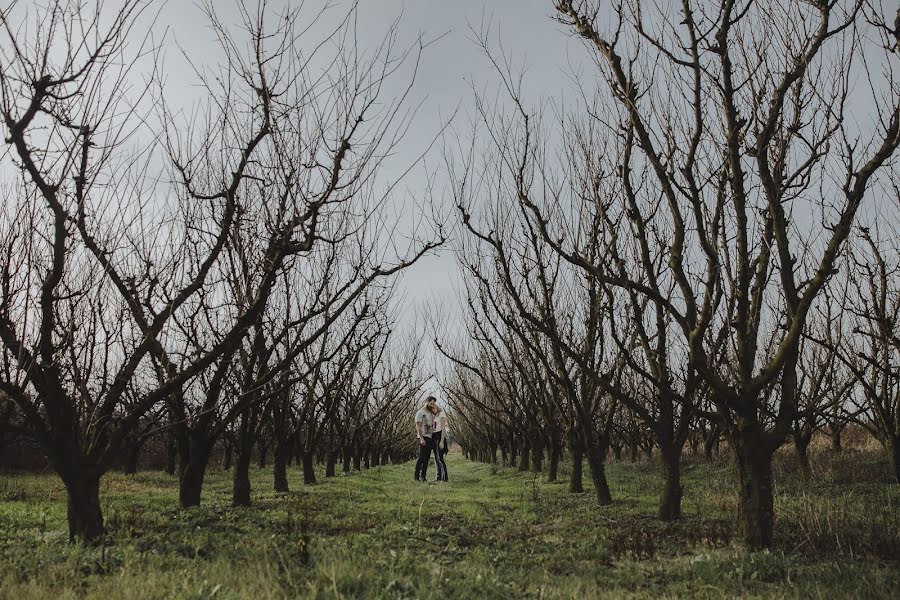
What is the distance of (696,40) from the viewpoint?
19.5 feet

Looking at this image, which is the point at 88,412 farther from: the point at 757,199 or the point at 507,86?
the point at 757,199

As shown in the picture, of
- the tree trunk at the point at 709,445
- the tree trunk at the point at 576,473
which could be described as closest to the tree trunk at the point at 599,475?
the tree trunk at the point at 576,473

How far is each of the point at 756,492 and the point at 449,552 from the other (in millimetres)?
2944

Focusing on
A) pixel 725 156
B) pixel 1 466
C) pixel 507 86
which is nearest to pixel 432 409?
pixel 507 86

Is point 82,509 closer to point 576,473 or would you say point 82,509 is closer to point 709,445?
point 576,473

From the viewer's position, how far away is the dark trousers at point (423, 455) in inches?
621

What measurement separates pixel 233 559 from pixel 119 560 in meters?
0.86

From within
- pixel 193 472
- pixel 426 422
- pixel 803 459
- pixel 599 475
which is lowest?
pixel 803 459

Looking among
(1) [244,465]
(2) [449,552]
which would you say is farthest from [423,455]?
(2) [449,552]

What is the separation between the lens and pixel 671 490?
7738mm

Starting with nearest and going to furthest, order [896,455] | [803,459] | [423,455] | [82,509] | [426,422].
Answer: [82,509] < [896,455] < [803,459] < [426,422] < [423,455]

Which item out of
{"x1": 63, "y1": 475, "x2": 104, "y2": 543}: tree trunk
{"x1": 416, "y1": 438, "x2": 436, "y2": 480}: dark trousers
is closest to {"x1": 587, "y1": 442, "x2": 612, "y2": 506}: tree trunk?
{"x1": 416, "y1": 438, "x2": 436, "y2": 480}: dark trousers

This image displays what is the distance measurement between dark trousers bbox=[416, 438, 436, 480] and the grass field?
6.08m

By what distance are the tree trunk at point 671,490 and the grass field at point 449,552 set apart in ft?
0.64
